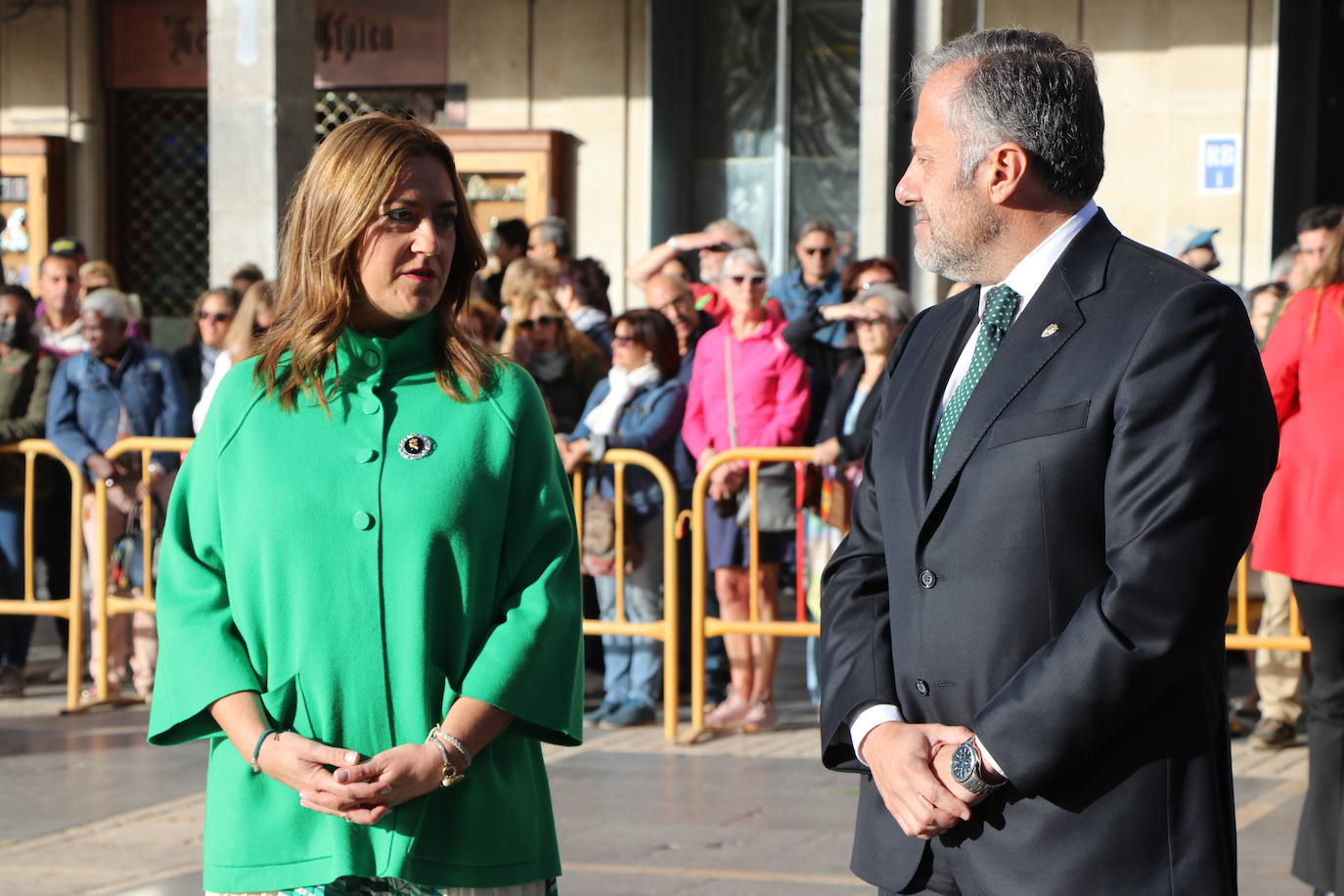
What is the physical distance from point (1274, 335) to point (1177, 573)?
12.5ft

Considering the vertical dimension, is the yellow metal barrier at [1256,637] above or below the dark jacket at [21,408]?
below

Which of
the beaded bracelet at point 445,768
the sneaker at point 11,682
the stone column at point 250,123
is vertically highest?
the stone column at point 250,123

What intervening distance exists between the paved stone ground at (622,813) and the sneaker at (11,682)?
25.6 inches

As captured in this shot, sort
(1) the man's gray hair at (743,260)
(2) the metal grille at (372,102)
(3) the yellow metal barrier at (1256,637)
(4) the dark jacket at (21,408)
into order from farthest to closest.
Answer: (2) the metal grille at (372,102)
(4) the dark jacket at (21,408)
(1) the man's gray hair at (743,260)
(3) the yellow metal barrier at (1256,637)

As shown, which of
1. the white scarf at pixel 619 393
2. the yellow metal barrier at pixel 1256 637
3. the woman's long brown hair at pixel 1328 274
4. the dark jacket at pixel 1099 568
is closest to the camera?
the dark jacket at pixel 1099 568

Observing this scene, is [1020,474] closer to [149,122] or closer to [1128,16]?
[1128,16]

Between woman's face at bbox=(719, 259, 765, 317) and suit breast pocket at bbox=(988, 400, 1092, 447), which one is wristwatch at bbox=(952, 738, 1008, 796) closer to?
suit breast pocket at bbox=(988, 400, 1092, 447)

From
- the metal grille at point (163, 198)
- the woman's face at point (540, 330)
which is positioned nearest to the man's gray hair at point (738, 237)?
the woman's face at point (540, 330)

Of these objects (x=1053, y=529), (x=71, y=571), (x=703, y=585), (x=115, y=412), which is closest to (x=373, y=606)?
(x=1053, y=529)

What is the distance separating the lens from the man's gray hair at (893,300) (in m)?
8.60

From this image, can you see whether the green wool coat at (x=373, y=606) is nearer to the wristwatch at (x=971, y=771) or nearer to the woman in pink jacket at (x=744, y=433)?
the wristwatch at (x=971, y=771)

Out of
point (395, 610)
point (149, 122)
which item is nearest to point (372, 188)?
point (395, 610)

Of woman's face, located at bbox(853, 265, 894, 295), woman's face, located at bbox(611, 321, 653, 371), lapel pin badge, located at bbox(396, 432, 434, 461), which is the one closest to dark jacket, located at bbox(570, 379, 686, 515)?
woman's face, located at bbox(611, 321, 653, 371)

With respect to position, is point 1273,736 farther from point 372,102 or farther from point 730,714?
point 372,102
